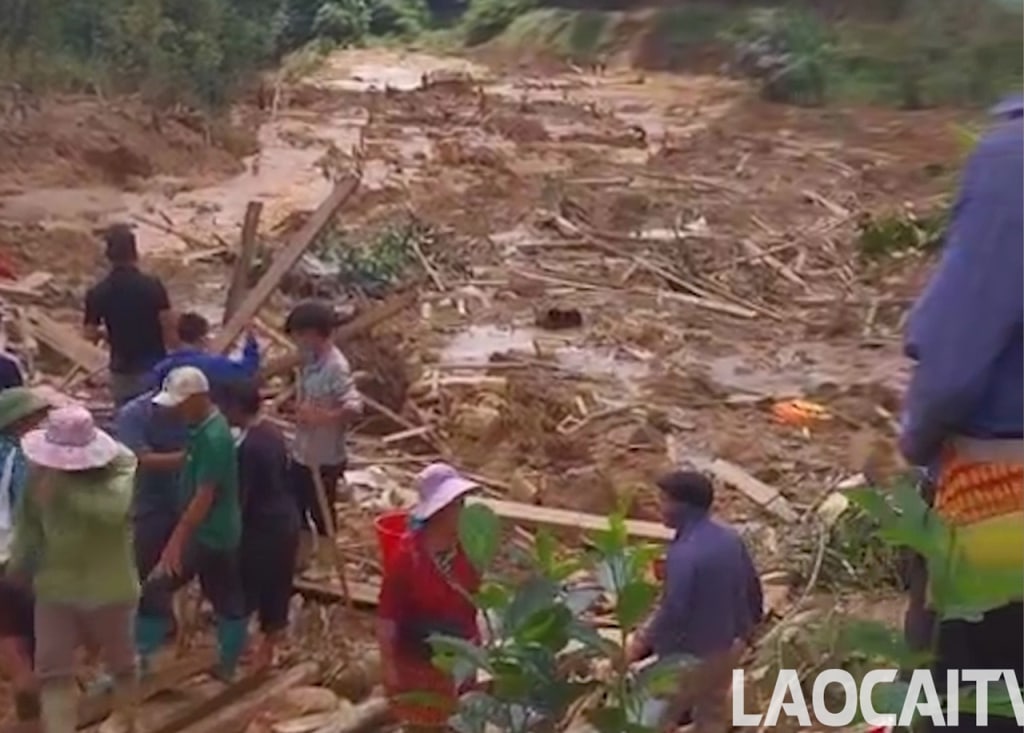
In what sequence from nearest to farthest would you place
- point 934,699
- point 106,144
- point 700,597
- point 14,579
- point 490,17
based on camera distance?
point 934,699 < point 700,597 < point 14,579 < point 106,144 < point 490,17

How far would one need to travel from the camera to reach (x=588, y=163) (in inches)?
1091

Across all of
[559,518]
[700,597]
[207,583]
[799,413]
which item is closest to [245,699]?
[207,583]

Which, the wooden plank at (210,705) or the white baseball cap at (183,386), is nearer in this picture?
the white baseball cap at (183,386)

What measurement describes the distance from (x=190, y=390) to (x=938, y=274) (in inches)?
150

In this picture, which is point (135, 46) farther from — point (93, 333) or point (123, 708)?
point (123, 708)

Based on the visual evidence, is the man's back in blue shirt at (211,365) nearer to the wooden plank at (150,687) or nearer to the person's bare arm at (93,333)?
the wooden plank at (150,687)

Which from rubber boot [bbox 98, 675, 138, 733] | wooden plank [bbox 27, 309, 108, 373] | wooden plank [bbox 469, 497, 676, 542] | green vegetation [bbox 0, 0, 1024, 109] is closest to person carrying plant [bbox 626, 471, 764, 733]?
rubber boot [bbox 98, 675, 138, 733]

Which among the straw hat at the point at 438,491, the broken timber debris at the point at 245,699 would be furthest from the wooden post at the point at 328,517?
the straw hat at the point at 438,491

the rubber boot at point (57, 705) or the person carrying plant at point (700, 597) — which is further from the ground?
the person carrying plant at point (700, 597)

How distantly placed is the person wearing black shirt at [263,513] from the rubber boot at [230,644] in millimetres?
86

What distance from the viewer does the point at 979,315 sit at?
3.86 metres

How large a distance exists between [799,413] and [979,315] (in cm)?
1015

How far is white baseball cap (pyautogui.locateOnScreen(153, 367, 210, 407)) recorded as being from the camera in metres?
7.23

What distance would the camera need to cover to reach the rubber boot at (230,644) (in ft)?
25.5
